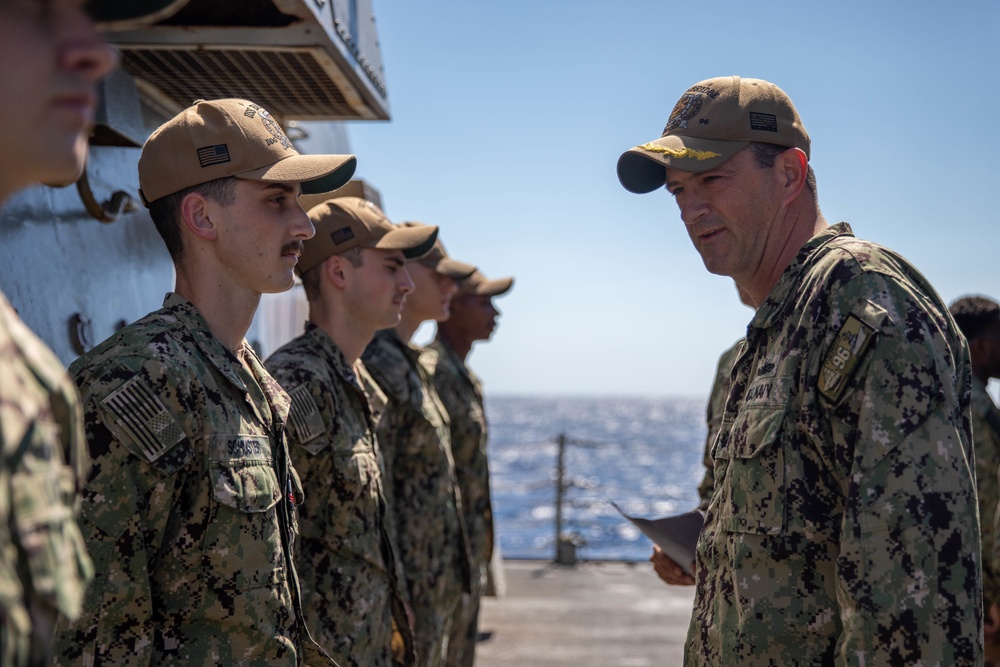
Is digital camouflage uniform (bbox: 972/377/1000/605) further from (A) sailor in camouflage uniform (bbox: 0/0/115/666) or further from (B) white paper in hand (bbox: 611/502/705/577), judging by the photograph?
(A) sailor in camouflage uniform (bbox: 0/0/115/666)

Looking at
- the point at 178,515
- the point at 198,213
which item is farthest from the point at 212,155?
the point at 178,515

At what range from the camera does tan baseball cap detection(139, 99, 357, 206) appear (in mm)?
2336

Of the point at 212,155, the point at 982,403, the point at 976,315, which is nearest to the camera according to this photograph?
the point at 212,155

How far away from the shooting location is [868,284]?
200cm

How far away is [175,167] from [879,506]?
1728 millimetres

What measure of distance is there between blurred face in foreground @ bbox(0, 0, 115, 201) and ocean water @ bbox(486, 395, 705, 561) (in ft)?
11.7

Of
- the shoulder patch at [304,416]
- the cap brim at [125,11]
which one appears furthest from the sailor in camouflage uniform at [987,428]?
the cap brim at [125,11]

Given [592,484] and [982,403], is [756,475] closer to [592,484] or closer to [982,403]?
[982,403]

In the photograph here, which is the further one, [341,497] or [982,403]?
[982,403]

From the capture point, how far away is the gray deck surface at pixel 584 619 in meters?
6.48

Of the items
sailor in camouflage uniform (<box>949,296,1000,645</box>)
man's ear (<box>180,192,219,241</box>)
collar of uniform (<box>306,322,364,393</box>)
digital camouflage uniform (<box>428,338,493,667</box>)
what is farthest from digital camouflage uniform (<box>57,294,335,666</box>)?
digital camouflage uniform (<box>428,338,493,667</box>)

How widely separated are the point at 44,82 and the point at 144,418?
105cm

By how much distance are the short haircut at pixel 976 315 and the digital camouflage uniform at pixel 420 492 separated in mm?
2743

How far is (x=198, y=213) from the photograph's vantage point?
2.36 meters
